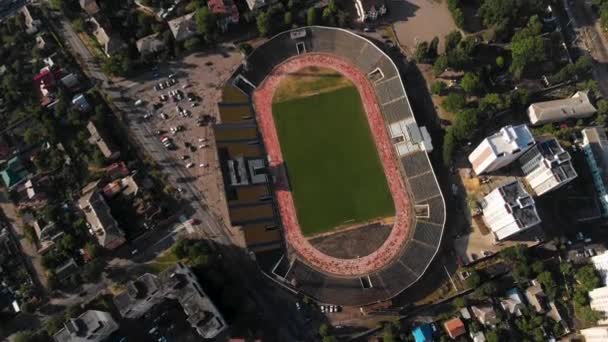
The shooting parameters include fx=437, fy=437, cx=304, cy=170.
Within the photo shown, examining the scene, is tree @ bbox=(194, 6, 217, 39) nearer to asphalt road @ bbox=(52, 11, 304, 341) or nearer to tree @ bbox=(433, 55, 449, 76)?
asphalt road @ bbox=(52, 11, 304, 341)

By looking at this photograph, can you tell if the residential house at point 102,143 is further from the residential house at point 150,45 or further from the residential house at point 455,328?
the residential house at point 455,328

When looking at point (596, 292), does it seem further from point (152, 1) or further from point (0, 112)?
point (0, 112)

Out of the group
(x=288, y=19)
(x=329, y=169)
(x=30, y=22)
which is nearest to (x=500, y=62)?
(x=329, y=169)

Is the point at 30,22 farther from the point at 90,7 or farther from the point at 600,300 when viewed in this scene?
the point at 600,300

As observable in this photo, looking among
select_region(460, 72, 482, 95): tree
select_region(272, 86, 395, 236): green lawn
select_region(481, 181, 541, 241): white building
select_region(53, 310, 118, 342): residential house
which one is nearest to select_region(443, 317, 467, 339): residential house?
select_region(481, 181, 541, 241): white building

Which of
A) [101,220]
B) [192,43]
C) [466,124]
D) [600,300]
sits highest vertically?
[192,43]
